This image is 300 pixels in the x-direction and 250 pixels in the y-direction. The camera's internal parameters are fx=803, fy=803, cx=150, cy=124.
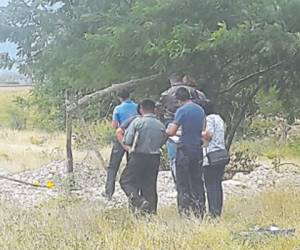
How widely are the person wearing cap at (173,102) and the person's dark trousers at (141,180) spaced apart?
279 millimetres

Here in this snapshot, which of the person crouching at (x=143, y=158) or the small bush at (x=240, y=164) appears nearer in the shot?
the person crouching at (x=143, y=158)

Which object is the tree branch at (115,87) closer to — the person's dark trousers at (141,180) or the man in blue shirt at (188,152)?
the person's dark trousers at (141,180)

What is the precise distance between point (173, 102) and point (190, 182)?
122 cm

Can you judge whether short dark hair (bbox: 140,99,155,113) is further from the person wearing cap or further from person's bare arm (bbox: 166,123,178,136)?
person's bare arm (bbox: 166,123,178,136)

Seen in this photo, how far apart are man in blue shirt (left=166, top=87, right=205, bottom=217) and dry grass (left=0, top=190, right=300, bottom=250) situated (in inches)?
12.1

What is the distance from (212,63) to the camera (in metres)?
→ 12.2

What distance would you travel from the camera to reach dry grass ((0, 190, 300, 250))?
7836 mm

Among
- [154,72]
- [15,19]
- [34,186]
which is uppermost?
[15,19]

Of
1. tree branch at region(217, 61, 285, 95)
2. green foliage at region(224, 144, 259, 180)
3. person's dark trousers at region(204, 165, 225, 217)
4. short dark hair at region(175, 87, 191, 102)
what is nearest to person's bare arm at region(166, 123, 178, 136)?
short dark hair at region(175, 87, 191, 102)

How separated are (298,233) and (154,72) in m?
4.82

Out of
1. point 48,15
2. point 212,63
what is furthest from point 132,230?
point 48,15

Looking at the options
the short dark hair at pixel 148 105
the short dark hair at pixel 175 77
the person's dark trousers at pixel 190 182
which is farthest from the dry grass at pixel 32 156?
the person's dark trousers at pixel 190 182

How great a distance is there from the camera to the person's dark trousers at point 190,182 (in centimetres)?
994

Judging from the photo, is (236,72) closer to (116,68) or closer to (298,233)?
(116,68)
